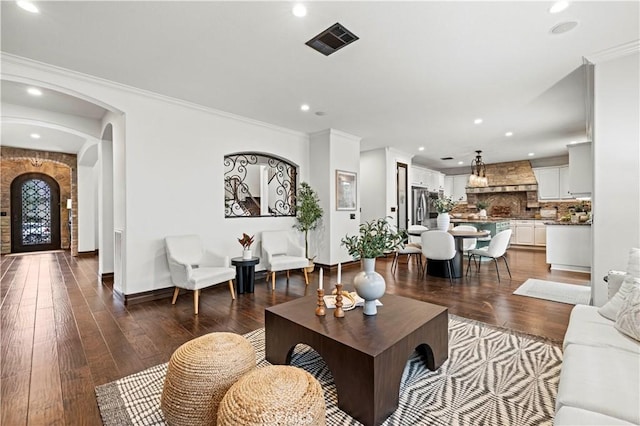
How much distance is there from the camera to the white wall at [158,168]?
3664 mm

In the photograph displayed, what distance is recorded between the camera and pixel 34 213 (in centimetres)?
830

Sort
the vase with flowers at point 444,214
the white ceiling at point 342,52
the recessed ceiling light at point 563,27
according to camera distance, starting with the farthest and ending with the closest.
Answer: the vase with flowers at point 444,214 → the recessed ceiling light at point 563,27 → the white ceiling at point 342,52

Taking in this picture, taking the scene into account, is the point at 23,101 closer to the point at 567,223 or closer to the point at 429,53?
the point at 429,53

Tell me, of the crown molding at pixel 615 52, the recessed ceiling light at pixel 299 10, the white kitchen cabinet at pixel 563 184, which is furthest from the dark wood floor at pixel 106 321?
the white kitchen cabinet at pixel 563 184

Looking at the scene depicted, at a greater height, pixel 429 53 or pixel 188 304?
pixel 429 53

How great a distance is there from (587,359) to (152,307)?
407 centimetres

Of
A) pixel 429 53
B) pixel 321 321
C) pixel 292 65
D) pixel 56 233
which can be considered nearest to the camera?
pixel 321 321

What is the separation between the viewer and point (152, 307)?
363cm

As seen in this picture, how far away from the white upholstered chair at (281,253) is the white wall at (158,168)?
49 centimetres

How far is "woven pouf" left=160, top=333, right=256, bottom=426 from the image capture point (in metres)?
1.50

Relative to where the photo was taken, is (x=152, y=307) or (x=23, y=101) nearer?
(x=152, y=307)

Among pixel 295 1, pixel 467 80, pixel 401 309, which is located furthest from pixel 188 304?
pixel 467 80

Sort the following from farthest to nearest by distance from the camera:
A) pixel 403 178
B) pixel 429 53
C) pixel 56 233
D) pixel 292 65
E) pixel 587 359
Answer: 1. pixel 56 233
2. pixel 403 178
3. pixel 292 65
4. pixel 429 53
5. pixel 587 359

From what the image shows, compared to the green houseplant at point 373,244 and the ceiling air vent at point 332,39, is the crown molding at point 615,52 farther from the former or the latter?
the green houseplant at point 373,244
